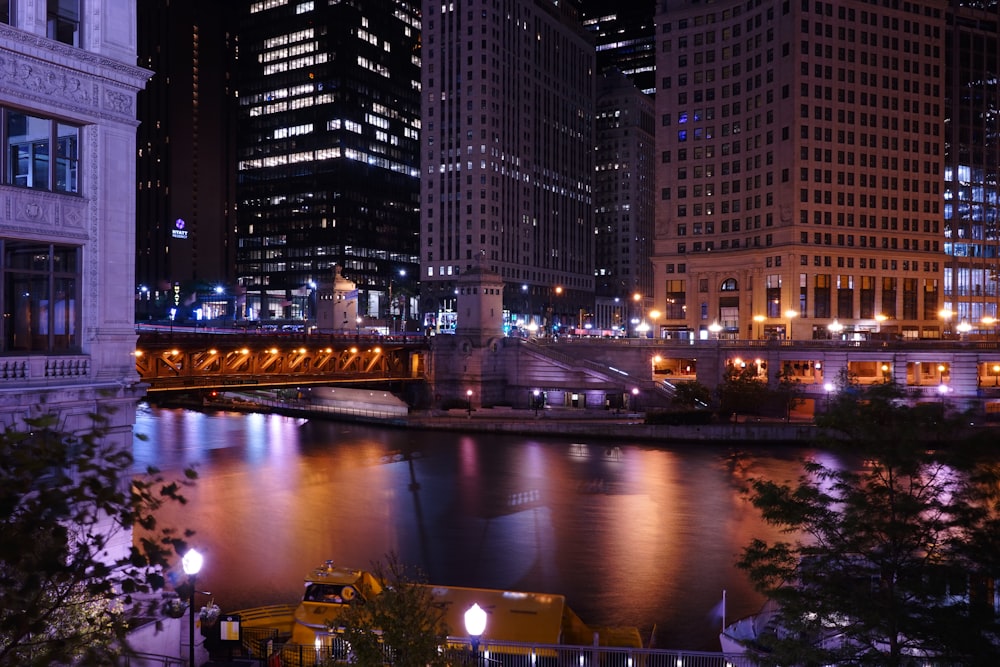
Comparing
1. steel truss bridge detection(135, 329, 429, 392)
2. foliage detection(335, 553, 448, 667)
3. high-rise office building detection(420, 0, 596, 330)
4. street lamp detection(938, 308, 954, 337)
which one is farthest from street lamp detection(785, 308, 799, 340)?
foliage detection(335, 553, 448, 667)

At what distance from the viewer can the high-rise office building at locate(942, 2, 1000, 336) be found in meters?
134

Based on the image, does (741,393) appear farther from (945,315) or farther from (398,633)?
(398,633)

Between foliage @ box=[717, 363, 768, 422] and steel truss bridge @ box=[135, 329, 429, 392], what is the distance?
3184cm

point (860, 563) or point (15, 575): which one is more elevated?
point (15, 575)

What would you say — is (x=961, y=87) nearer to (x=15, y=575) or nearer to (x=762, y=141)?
(x=762, y=141)

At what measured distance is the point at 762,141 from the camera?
11344cm

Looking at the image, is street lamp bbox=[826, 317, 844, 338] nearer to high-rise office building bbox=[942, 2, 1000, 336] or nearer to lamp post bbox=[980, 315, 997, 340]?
lamp post bbox=[980, 315, 997, 340]

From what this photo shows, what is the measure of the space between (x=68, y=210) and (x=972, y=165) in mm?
151012

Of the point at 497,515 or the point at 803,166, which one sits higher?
the point at 803,166

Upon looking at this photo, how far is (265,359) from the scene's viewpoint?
65375 mm

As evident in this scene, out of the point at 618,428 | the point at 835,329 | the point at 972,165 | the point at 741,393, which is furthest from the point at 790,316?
the point at 972,165

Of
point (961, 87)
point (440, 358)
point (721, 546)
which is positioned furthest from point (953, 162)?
point (721, 546)

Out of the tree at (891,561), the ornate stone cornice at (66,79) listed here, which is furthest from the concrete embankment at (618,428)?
the ornate stone cornice at (66,79)

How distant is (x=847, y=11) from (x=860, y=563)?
115263 millimetres
